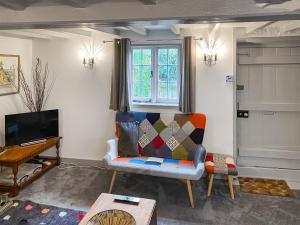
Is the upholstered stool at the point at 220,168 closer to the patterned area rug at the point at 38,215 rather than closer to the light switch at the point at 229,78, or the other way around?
the light switch at the point at 229,78

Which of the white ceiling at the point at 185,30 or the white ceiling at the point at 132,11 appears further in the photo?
the white ceiling at the point at 185,30

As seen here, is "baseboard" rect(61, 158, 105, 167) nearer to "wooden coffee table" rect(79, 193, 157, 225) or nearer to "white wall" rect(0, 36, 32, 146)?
"white wall" rect(0, 36, 32, 146)

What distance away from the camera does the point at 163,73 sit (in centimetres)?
404

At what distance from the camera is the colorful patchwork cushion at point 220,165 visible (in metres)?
3.23

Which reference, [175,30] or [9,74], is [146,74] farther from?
[9,74]

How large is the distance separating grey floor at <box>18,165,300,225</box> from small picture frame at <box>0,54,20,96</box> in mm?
1375

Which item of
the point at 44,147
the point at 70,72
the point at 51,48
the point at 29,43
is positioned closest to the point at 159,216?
the point at 44,147

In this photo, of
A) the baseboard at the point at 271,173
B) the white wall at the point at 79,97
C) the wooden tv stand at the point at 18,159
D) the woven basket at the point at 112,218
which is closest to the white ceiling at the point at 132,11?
the woven basket at the point at 112,218

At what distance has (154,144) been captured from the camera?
12.3 feet

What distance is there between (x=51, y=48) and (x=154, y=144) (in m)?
2.25

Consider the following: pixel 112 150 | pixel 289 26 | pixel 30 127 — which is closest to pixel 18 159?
pixel 30 127

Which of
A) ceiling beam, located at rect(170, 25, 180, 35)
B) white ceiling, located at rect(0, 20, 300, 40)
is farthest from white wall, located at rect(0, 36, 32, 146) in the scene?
ceiling beam, located at rect(170, 25, 180, 35)

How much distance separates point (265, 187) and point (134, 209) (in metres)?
2.13

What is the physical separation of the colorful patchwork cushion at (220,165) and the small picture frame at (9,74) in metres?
3.01
